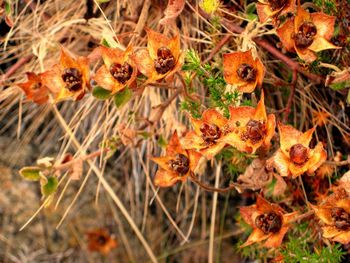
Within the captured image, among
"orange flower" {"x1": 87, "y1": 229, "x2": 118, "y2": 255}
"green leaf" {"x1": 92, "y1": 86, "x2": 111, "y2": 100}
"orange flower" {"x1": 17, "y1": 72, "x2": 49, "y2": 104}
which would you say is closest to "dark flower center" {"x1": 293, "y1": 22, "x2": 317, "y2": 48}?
"green leaf" {"x1": 92, "y1": 86, "x2": 111, "y2": 100}

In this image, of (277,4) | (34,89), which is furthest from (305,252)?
(34,89)

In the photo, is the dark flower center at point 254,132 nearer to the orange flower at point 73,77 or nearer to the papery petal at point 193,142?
the papery petal at point 193,142

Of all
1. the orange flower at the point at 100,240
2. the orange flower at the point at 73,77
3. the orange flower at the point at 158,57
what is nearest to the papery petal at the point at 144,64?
the orange flower at the point at 158,57

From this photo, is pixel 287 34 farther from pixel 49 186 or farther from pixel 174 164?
pixel 49 186

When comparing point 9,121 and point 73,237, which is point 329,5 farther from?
point 73,237

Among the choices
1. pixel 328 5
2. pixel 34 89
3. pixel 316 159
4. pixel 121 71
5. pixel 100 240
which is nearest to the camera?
pixel 316 159
